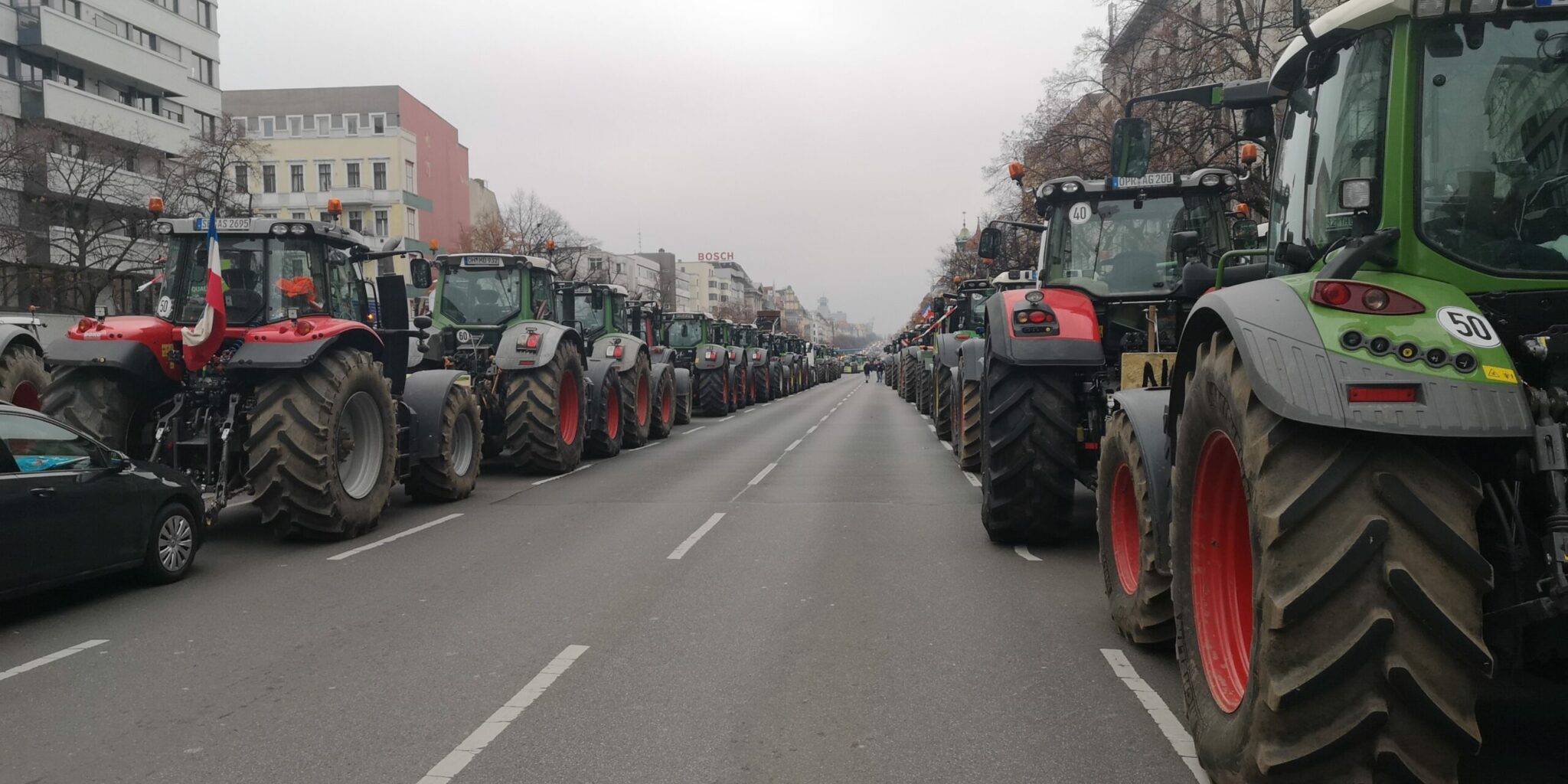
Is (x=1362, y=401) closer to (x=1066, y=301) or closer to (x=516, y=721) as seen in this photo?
(x=516, y=721)

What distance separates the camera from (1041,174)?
34.2 metres

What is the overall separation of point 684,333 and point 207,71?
35.2 m

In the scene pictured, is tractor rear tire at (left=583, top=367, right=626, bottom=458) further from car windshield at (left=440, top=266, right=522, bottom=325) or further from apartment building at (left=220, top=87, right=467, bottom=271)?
apartment building at (left=220, top=87, right=467, bottom=271)

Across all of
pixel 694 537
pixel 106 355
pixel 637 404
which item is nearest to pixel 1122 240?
pixel 694 537

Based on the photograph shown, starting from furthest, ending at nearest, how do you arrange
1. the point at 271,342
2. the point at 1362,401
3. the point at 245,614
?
the point at 271,342
the point at 245,614
the point at 1362,401

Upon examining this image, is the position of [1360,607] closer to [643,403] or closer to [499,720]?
[499,720]

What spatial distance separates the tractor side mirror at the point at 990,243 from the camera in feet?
30.8

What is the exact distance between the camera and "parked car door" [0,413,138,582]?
20.5 feet

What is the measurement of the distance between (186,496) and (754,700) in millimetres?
5133

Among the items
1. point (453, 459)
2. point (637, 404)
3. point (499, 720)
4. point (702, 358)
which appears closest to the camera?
point (499, 720)

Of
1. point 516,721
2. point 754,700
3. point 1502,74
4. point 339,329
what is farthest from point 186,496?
point 1502,74

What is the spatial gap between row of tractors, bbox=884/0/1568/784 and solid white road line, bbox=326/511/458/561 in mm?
6654

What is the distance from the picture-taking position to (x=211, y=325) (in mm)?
8219

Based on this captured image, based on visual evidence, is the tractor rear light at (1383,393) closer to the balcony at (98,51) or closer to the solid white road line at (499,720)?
the solid white road line at (499,720)
